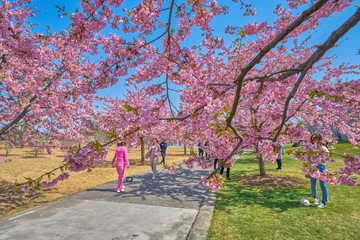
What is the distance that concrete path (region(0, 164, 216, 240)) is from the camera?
368 centimetres

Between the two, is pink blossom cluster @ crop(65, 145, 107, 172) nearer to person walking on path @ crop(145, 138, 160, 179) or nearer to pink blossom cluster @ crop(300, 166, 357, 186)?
→ pink blossom cluster @ crop(300, 166, 357, 186)

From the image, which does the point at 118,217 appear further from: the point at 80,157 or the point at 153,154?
the point at 153,154

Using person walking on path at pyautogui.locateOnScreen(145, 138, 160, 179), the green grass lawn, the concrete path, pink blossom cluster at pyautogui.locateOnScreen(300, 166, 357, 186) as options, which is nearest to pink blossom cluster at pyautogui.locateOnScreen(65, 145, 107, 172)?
the concrete path

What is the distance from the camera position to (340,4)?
4438mm

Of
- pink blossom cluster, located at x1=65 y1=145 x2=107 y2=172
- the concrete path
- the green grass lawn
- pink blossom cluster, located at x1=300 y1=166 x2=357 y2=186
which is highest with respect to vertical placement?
pink blossom cluster, located at x1=65 y1=145 x2=107 y2=172

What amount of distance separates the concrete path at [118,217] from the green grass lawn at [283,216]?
434 mm

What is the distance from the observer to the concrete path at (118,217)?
12.1 feet

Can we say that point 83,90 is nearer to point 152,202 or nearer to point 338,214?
point 152,202

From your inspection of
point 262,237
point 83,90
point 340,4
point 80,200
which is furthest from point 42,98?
point 340,4

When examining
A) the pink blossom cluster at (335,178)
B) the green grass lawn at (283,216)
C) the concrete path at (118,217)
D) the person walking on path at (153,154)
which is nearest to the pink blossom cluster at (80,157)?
the concrete path at (118,217)

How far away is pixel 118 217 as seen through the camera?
14.8ft

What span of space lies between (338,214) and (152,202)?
15.6 feet

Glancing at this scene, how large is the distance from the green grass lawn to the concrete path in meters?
0.43

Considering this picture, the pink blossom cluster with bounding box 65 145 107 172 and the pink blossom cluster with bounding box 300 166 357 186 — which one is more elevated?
the pink blossom cluster with bounding box 65 145 107 172
